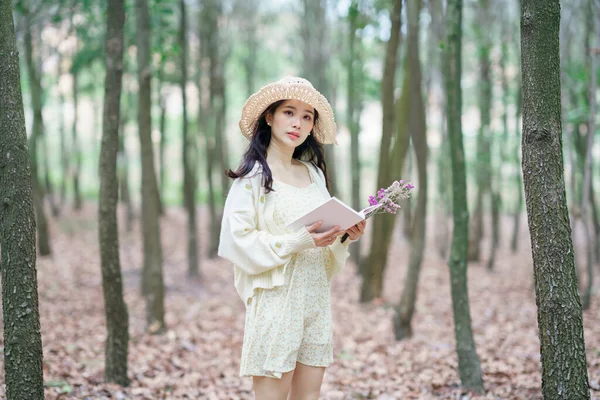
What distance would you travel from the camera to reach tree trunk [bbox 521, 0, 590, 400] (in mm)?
2754

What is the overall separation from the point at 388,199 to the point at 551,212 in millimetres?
809

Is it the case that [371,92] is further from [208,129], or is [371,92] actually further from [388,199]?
[388,199]

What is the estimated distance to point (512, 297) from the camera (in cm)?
1013

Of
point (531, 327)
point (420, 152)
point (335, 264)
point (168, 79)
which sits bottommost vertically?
point (531, 327)

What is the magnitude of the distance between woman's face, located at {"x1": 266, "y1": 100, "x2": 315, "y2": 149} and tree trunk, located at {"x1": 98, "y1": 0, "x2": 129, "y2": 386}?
80.1 inches

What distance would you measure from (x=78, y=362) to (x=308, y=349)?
338 centimetres

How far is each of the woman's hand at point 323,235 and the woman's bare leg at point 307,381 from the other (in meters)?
0.69

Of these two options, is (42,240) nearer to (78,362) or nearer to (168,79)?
(168,79)

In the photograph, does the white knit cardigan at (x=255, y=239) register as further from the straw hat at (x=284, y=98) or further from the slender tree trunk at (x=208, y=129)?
the slender tree trunk at (x=208, y=129)

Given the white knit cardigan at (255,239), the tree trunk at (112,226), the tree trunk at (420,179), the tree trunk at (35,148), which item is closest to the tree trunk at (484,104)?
the tree trunk at (420,179)

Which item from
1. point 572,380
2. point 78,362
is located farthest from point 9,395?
point 572,380

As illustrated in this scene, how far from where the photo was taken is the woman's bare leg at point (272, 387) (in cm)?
283

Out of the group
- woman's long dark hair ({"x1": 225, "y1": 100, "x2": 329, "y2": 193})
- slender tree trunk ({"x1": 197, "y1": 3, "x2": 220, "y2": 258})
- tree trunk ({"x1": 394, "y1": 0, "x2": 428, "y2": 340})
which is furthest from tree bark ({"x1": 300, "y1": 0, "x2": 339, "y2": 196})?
woman's long dark hair ({"x1": 225, "y1": 100, "x2": 329, "y2": 193})

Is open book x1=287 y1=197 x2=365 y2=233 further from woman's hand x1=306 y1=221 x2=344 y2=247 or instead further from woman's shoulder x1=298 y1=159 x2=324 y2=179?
woman's shoulder x1=298 y1=159 x2=324 y2=179
